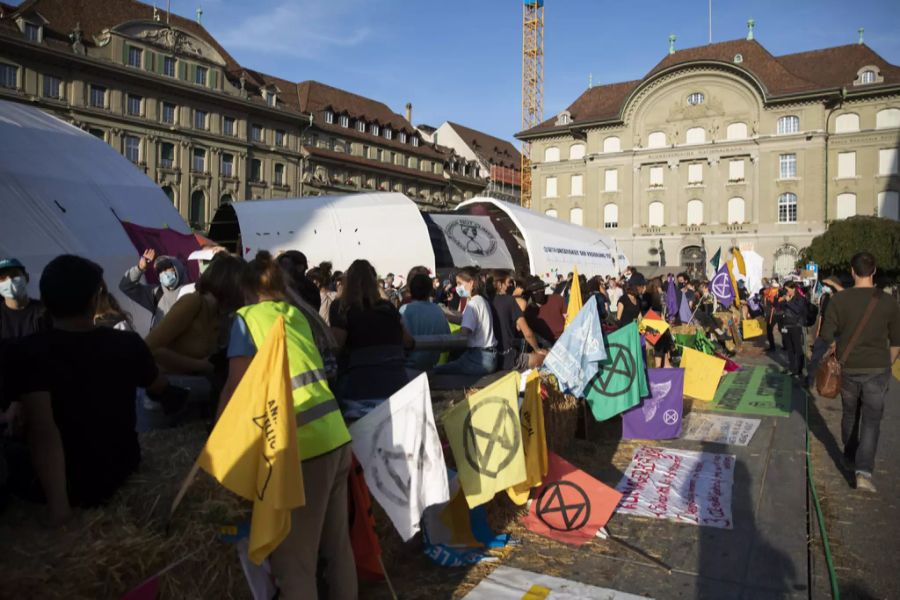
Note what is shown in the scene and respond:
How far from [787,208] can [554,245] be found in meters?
33.7

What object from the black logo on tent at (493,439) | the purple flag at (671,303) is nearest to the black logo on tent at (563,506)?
the black logo on tent at (493,439)

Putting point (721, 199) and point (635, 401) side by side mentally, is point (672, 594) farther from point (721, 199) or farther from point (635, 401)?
point (721, 199)

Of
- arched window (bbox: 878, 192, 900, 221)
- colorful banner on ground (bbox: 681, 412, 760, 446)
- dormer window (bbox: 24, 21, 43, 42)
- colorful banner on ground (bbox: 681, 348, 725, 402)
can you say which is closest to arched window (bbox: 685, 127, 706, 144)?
arched window (bbox: 878, 192, 900, 221)

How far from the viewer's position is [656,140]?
57.2 metres

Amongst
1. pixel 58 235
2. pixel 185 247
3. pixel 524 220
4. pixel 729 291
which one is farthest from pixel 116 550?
pixel 524 220

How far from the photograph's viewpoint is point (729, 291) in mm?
17531

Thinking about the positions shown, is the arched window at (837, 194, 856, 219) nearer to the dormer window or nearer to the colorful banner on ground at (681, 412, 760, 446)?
the colorful banner on ground at (681, 412, 760, 446)

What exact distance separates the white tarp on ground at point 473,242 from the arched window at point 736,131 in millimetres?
36116

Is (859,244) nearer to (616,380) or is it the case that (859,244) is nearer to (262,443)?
(616,380)

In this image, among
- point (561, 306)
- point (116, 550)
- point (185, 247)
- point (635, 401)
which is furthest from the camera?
point (185, 247)

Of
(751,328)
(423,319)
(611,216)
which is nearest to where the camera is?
(423,319)

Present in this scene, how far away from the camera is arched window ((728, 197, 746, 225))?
5466cm

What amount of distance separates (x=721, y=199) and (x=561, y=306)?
49.4 metres

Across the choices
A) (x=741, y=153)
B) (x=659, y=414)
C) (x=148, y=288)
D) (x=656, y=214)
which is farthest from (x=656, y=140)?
(x=148, y=288)
